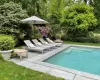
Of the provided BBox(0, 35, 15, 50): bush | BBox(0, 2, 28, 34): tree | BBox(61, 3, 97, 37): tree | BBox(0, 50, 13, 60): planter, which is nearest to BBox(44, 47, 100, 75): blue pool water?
BBox(0, 50, 13, 60): planter

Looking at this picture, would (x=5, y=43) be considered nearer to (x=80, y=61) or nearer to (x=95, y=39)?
(x=80, y=61)

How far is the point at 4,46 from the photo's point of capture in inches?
276

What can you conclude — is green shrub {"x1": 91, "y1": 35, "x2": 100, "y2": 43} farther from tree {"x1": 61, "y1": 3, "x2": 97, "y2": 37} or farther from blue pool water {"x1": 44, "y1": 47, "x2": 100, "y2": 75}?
blue pool water {"x1": 44, "y1": 47, "x2": 100, "y2": 75}

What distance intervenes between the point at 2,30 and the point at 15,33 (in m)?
1.19

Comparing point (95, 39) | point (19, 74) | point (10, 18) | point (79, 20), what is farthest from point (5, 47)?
point (95, 39)

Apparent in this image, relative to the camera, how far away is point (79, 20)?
1477 centimetres

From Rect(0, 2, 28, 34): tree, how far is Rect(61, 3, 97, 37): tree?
646 centimetres

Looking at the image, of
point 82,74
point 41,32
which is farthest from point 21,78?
point 41,32

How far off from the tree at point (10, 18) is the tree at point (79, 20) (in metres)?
6.46

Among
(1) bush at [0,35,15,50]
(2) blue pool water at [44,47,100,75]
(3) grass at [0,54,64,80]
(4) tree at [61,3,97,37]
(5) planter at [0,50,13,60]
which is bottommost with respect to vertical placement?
(2) blue pool water at [44,47,100,75]

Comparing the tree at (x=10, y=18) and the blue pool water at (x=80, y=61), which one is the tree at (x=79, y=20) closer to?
the blue pool water at (x=80, y=61)

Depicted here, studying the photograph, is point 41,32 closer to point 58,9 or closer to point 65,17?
point 65,17

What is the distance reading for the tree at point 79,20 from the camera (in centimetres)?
1449

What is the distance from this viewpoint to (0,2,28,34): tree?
10625 mm
